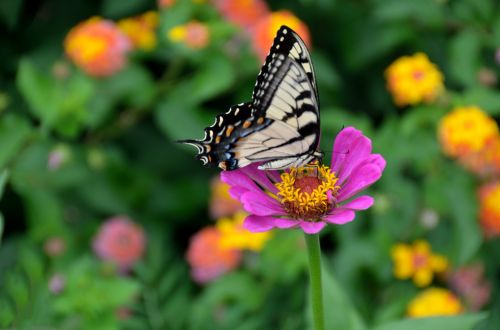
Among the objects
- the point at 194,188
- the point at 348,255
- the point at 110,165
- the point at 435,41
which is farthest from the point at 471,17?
the point at 110,165

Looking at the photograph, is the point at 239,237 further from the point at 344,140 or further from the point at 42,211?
the point at 344,140

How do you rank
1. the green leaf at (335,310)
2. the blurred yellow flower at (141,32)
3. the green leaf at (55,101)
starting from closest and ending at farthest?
the green leaf at (335,310)
the green leaf at (55,101)
the blurred yellow flower at (141,32)

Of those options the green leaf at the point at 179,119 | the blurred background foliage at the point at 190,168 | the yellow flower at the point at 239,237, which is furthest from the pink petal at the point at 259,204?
Answer: the green leaf at the point at 179,119

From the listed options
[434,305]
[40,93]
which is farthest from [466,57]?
[40,93]

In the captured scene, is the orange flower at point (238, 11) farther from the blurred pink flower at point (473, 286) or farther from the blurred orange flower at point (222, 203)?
the blurred pink flower at point (473, 286)

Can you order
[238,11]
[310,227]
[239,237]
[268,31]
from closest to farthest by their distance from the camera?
[310,227], [239,237], [268,31], [238,11]

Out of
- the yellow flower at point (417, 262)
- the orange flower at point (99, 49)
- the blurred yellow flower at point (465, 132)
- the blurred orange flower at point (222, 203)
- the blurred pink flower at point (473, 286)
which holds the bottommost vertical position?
the blurred pink flower at point (473, 286)
